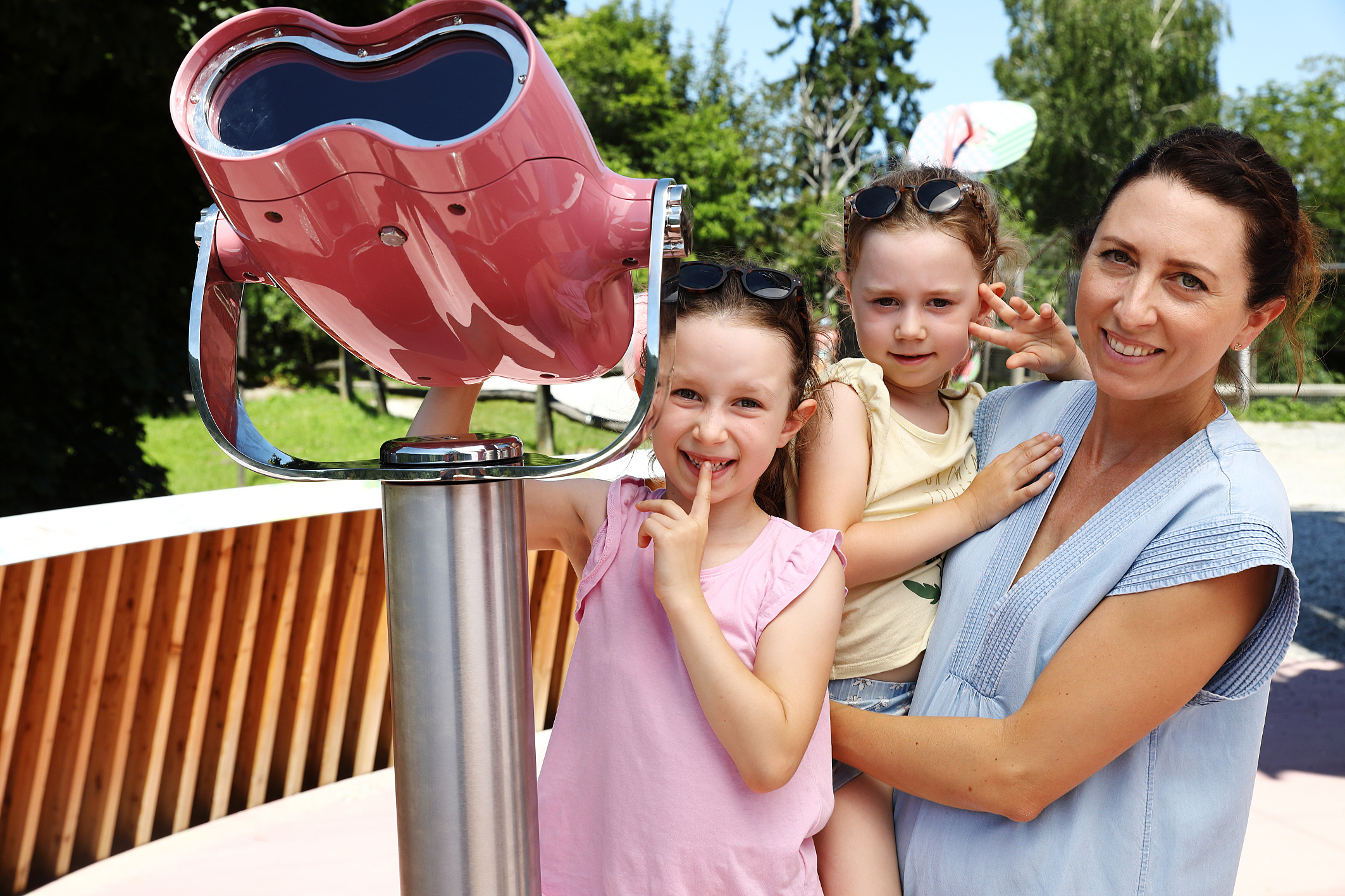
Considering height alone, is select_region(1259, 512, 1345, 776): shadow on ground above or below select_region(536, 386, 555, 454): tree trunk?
above

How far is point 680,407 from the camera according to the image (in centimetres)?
125

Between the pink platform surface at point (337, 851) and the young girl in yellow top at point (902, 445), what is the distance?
170cm

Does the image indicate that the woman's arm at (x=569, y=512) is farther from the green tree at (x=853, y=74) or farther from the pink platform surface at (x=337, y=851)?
the green tree at (x=853, y=74)

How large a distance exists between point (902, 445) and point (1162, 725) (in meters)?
0.57

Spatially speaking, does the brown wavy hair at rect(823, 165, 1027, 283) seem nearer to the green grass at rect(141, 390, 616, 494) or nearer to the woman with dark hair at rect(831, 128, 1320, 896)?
the woman with dark hair at rect(831, 128, 1320, 896)

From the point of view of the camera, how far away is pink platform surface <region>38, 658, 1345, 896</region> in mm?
2684

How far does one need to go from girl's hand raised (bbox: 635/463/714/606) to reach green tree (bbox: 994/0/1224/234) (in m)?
26.7

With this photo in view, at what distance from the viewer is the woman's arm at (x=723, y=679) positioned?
1086 mm

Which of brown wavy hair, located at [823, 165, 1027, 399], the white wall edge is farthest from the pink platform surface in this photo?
brown wavy hair, located at [823, 165, 1027, 399]

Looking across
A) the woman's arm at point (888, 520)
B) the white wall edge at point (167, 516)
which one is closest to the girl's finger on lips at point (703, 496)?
the woman's arm at point (888, 520)

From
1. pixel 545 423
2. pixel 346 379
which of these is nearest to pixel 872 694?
pixel 545 423

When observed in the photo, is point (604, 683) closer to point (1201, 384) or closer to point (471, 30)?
point (471, 30)

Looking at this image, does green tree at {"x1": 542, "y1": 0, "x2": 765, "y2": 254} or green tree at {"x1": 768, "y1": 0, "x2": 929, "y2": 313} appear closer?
green tree at {"x1": 542, "y1": 0, "x2": 765, "y2": 254}

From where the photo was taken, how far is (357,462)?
959 mm
